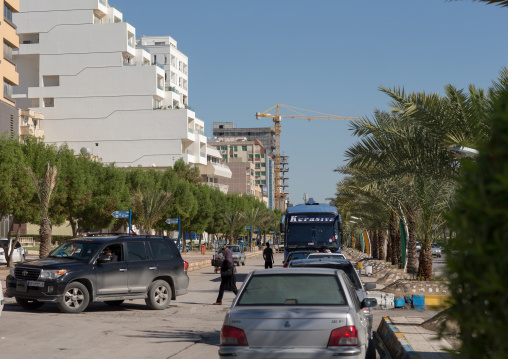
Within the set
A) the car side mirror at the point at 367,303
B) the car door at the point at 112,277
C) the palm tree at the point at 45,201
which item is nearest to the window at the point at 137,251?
the car door at the point at 112,277

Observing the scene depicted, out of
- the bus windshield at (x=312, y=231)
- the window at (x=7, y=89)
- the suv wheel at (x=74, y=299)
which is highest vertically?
the window at (x=7, y=89)

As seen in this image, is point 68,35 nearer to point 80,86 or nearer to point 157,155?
point 80,86

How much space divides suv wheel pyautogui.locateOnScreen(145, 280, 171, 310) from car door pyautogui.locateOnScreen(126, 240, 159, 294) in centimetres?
19

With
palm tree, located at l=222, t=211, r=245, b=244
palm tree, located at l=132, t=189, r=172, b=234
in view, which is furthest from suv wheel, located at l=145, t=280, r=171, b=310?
palm tree, located at l=222, t=211, r=245, b=244

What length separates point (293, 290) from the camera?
8500mm

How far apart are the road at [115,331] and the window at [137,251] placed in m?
1.37

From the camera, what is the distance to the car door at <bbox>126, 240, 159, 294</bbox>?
62.7ft

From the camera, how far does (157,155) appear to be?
100m

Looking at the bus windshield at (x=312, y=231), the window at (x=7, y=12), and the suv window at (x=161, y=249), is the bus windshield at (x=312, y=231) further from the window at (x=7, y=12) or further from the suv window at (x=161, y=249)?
the window at (x=7, y=12)

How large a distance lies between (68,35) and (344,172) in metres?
68.6

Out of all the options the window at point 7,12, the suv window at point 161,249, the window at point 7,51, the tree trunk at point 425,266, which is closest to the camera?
the suv window at point 161,249

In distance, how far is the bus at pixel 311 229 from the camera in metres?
32.8

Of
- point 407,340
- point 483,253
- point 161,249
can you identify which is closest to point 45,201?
point 161,249

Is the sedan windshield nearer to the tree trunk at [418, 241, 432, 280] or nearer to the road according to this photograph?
the road
